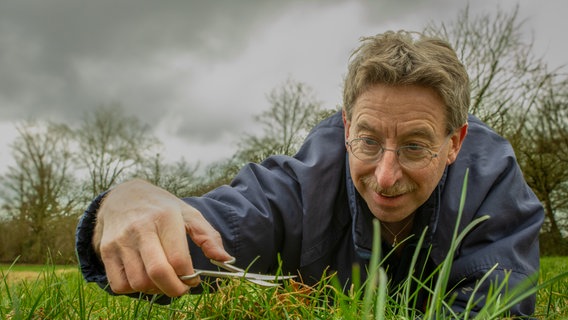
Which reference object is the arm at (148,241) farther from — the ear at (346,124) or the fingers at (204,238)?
the ear at (346,124)

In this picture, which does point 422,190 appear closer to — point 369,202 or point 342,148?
point 369,202

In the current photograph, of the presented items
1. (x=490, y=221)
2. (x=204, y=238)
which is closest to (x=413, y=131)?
(x=490, y=221)

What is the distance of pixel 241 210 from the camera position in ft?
8.94

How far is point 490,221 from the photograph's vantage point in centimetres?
282

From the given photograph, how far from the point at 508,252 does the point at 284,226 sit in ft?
3.99

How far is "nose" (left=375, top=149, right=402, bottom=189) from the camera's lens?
2664mm

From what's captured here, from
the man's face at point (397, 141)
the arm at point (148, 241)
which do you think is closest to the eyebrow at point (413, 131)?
the man's face at point (397, 141)

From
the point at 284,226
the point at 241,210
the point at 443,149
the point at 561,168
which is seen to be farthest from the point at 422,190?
the point at 561,168

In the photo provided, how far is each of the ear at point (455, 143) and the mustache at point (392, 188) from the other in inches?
17.8

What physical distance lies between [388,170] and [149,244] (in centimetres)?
157

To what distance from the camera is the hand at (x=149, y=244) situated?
1.35 metres

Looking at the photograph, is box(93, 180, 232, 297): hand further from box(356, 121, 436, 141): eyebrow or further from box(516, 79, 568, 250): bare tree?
box(516, 79, 568, 250): bare tree

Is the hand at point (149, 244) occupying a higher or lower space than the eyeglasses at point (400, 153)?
lower

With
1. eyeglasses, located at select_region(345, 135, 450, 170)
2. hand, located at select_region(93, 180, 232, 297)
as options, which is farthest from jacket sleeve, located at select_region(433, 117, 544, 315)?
hand, located at select_region(93, 180, 232, 297)
